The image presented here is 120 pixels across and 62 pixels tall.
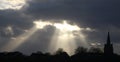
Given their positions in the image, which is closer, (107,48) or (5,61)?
(5,61)

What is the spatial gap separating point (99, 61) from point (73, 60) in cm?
1382

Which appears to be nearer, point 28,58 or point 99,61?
point 28,58

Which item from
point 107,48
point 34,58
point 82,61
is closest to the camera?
point 34,58

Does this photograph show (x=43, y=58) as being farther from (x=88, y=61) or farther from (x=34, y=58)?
(x=88, y=61)

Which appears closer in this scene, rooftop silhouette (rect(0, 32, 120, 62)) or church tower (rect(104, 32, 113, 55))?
rooftop silhouette (rect(0, 32, 120, 62))

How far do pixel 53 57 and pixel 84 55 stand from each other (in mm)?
26401

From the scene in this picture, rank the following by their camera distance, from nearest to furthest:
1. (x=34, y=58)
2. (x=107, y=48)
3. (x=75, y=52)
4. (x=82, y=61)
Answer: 1. (x=34, y=58)
2. (x=82, y=61)
3. (x=107, y=48)
4. (x=75, y=52)

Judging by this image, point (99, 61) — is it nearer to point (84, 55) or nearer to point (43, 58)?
point (84, 55)

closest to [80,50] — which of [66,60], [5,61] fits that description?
[66,60]

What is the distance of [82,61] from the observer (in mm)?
Answer: 163375

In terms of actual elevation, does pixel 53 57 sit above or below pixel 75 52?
below

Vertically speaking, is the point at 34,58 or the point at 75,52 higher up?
the point at 75,52

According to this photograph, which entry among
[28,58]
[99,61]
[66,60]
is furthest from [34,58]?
[99,61]

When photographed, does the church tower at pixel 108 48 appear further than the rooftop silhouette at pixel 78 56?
Yes
